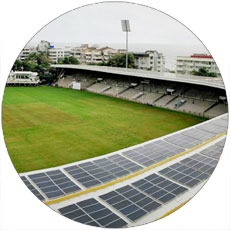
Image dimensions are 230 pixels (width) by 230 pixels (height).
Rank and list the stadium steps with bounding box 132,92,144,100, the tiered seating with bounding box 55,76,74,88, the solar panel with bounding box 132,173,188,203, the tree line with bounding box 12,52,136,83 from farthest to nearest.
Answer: the stadium steps with bounding box 132,92,144,100 → the tiered seating with bounding box 55,76,74,88 → the tree line with bounding box 12,52,136,83 → the solar panel with bounding box 132,173,188,203

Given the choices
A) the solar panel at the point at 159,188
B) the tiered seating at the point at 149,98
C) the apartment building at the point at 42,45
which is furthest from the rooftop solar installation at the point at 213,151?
the tiered seating at the point at 149,98

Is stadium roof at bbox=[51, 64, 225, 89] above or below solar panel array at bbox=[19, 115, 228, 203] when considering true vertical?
above

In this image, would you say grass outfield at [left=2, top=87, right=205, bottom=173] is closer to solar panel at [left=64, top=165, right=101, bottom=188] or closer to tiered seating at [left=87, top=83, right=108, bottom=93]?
tiered seating at [left=87, top=83, right=108, bottom=93]

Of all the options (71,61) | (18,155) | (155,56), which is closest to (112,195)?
(18,155)

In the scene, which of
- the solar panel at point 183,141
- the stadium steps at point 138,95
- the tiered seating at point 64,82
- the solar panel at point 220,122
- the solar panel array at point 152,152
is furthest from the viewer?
the stadium steps at point 138,95

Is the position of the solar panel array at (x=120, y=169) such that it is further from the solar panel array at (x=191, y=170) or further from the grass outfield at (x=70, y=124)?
the grass outfield at (x=70, y=124)

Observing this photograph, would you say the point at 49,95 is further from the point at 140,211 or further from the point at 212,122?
the point at 140,211

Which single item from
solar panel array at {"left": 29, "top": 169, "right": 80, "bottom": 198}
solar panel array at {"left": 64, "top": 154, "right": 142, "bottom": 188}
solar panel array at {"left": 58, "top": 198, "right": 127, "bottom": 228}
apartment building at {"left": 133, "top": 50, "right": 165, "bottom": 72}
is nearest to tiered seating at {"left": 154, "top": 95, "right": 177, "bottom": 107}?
apartment building at {"left": 133, "top": 50, "right": 165, "bottom": 72}

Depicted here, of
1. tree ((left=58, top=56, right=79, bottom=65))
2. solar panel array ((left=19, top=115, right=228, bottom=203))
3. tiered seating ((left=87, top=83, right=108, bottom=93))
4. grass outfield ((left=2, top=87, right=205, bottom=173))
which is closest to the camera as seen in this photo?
solar panel array ((left=19, top=115, right=228, bottom=203))
